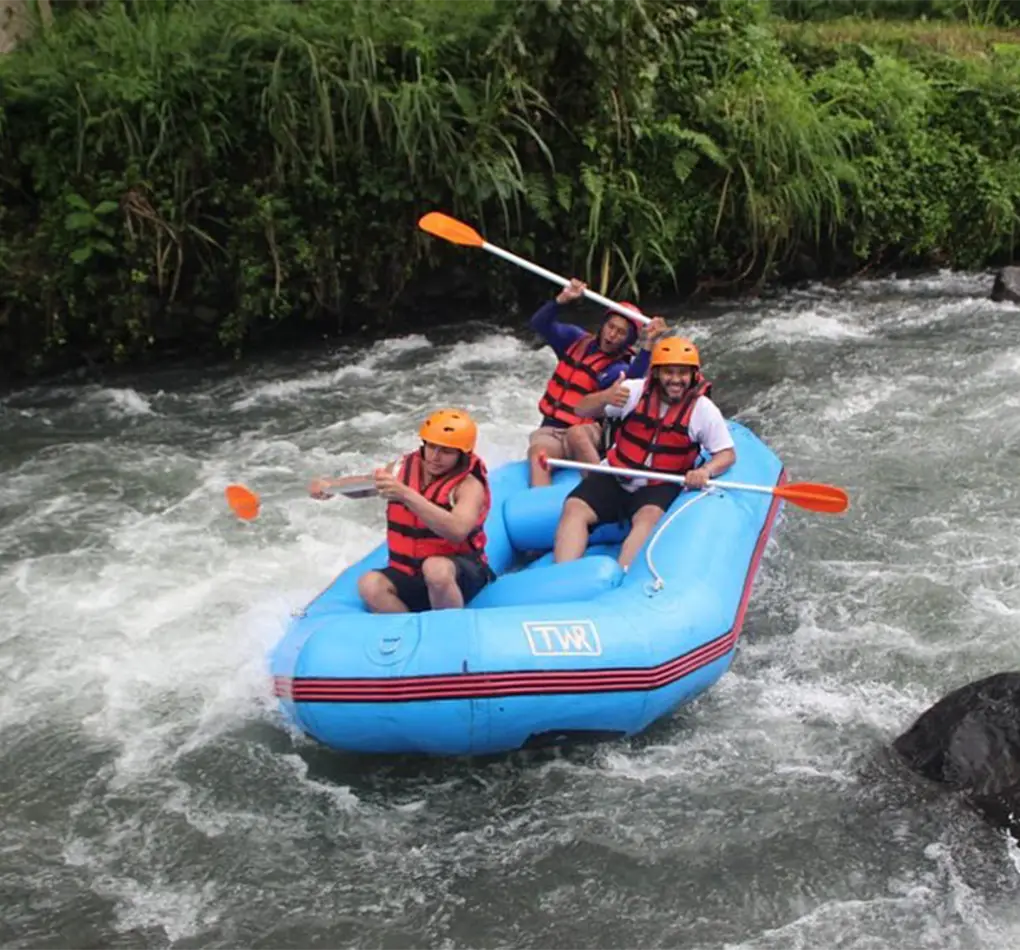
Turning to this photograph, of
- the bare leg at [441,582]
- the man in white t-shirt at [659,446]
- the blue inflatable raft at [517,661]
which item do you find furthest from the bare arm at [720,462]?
the bare leg at [441,582]

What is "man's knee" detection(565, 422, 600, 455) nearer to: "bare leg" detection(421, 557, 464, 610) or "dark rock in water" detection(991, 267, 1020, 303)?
"bare leg" detection(421, 557, 464, 610)

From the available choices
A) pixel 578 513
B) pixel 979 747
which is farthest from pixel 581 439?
pixel 979 747

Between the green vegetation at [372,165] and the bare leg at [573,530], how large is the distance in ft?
9.69

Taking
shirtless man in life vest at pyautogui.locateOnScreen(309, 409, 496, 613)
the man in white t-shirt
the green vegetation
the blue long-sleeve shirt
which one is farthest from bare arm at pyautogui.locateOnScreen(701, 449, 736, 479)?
the green vegetation

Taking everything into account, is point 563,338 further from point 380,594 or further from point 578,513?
point 380,594

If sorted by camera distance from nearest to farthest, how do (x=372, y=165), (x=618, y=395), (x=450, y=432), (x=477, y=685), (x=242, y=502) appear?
(x=477, y=685)
(x=450, y=432)
(x=242, y=502)
(x=618, y=395)
(x=372, y=165)

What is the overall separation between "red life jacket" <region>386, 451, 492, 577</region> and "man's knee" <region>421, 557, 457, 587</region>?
2.0 inches

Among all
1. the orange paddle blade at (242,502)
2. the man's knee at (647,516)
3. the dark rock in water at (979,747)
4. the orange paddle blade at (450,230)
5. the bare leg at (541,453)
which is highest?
the orange paddle blade at (450,230)

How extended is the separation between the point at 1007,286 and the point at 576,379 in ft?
13.7

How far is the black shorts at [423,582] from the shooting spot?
384 centimetres

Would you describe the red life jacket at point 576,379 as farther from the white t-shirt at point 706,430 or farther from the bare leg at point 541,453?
the white t-shirt at point 706,430

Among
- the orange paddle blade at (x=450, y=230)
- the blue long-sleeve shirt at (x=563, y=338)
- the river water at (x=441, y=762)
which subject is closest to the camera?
the river water at (x=441, y=762)

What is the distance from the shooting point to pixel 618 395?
4.66 meters

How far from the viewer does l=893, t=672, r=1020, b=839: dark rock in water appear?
3.32 metres
